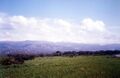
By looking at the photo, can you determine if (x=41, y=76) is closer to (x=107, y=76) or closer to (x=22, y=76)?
(x=22, y=76)

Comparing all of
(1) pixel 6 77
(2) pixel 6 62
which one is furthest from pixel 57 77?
(2) pixel 6 62

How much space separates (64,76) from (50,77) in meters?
1.48

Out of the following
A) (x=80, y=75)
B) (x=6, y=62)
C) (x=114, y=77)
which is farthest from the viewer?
(x=6, y=62)

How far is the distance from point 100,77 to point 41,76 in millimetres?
6333

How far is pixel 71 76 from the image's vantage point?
22703 millimetres

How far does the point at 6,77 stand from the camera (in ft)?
77.4

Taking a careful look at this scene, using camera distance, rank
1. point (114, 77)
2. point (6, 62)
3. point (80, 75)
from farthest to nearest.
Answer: point (6, 62)
point (80, 75)
point (114, 77)

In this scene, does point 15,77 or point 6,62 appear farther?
point 6,62

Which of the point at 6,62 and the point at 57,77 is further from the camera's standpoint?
the point at 6,62

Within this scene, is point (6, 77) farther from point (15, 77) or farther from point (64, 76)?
point (64, 76)

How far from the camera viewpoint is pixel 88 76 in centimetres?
2252

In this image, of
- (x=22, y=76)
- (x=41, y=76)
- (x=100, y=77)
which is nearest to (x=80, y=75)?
(x=100, y=77)

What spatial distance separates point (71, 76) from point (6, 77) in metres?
7.11

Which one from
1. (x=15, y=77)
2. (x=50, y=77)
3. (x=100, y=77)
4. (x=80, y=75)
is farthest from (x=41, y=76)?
(x=100, y=77)
